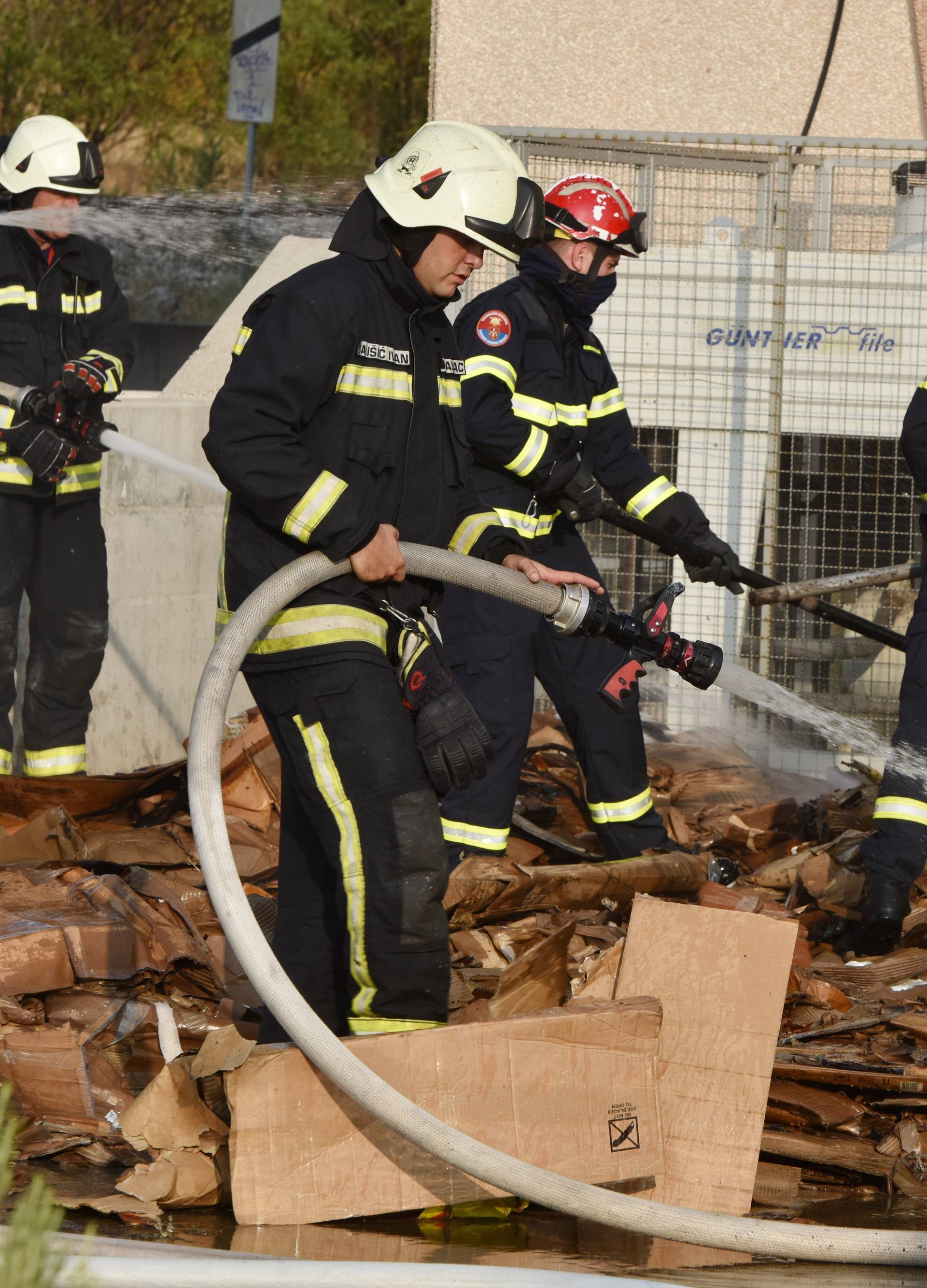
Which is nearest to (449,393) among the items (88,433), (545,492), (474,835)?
(545,492)

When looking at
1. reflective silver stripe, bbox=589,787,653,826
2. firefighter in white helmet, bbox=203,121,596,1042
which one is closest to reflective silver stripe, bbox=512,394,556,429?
reflective silver stripe, bbox=589,787,653,826

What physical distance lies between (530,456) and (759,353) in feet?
9.79

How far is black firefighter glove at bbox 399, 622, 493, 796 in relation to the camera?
3.07 meters

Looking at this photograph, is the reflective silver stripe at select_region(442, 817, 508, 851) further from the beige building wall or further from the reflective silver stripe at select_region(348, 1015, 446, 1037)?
the beige building wall

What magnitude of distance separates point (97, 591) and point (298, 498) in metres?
3.15

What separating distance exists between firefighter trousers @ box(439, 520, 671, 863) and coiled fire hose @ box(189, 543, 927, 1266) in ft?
6.04

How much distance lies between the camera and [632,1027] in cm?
300

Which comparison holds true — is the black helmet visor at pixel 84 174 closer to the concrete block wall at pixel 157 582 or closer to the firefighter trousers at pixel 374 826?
the concrete block wall at pixel 157 582

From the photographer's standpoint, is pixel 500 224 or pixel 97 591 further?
pixel 97 591

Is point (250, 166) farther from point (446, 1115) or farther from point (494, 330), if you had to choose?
point (446, 1115)

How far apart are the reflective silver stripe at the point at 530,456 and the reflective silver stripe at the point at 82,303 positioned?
1962 mm

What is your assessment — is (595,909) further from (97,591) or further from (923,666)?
(97,591)

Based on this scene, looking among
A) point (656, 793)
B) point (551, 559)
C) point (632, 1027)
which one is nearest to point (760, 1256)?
point (632, 1027)

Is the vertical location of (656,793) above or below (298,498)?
below
